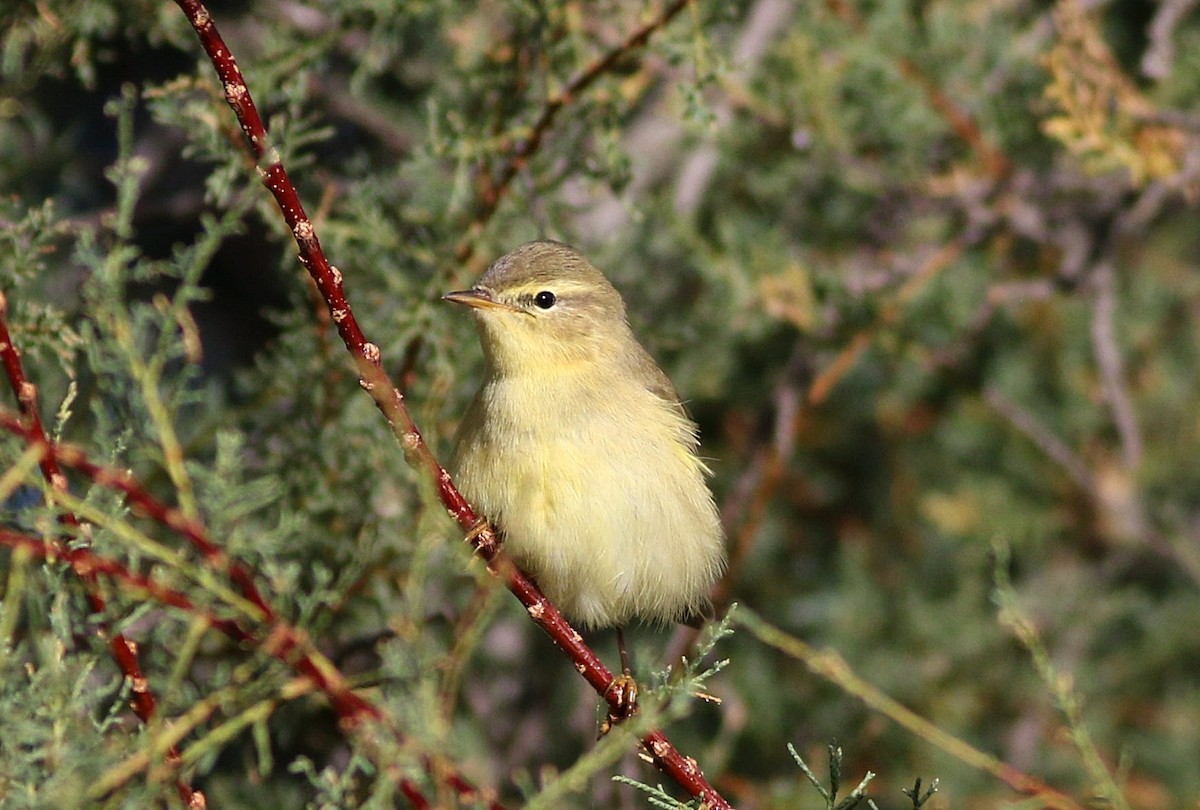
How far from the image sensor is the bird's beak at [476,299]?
3674mm

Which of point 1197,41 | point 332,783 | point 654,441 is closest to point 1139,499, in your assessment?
point 1197,41

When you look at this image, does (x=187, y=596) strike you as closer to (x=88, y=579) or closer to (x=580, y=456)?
(x=88, y=579)

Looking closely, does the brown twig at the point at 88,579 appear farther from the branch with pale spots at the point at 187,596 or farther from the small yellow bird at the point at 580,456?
the small yellow bird at the point at 580,456

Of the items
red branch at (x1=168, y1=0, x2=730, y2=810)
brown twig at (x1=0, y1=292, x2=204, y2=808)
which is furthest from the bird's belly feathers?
brown twig at (x1=0, y1=292, x2=204, y2=808)

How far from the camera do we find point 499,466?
11.8 feet

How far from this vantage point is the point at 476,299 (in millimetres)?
3721

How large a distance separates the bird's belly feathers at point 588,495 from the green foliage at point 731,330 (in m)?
0.28

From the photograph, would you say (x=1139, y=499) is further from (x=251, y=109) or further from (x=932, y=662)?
(x=251, y=109)

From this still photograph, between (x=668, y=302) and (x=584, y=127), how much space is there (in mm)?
1465

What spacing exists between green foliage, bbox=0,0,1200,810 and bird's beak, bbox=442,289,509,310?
0.25 metres

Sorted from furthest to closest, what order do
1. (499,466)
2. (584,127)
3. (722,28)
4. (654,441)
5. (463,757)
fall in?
1. (722,28)
2. (463,757)
3. (584,127)
4. (654,441)
5. (499,466)

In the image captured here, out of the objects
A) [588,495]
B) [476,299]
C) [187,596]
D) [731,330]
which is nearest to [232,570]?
[187,596]

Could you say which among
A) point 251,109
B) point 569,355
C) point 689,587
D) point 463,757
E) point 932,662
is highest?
point 251,109

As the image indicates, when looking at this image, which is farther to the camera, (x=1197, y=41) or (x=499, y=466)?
(x=1197, y=41)
